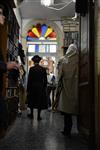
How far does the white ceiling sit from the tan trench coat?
5775 millimetres

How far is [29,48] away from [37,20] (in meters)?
1.09

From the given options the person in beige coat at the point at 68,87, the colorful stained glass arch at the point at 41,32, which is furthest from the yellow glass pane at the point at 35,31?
the person in beige coat at the point at 68,87

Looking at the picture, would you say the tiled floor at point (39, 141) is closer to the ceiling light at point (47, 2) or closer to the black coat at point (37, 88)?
the black coat at point (37, 88)

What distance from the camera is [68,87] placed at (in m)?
4.64

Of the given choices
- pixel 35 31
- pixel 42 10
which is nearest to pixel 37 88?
pixel 42 10

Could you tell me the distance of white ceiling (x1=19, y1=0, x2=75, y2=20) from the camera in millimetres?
10477

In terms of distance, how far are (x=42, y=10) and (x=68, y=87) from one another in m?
7.10

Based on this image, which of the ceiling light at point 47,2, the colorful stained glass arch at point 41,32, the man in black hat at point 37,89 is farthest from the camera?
the colorful stained glass arch at point 41,32

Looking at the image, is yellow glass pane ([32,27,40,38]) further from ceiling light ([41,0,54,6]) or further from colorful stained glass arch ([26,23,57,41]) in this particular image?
ceiling light ([41,0,54,6])

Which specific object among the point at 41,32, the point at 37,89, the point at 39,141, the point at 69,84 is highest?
the point at 41,32

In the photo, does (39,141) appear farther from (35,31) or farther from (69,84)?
(35,31)

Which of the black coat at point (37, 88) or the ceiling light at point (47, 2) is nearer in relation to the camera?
the black coat at point (37, 88)

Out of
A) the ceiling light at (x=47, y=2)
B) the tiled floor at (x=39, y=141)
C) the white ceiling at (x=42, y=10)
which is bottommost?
the tiled floor at (x=39, y=141)

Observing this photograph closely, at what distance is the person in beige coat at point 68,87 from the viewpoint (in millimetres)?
4562
